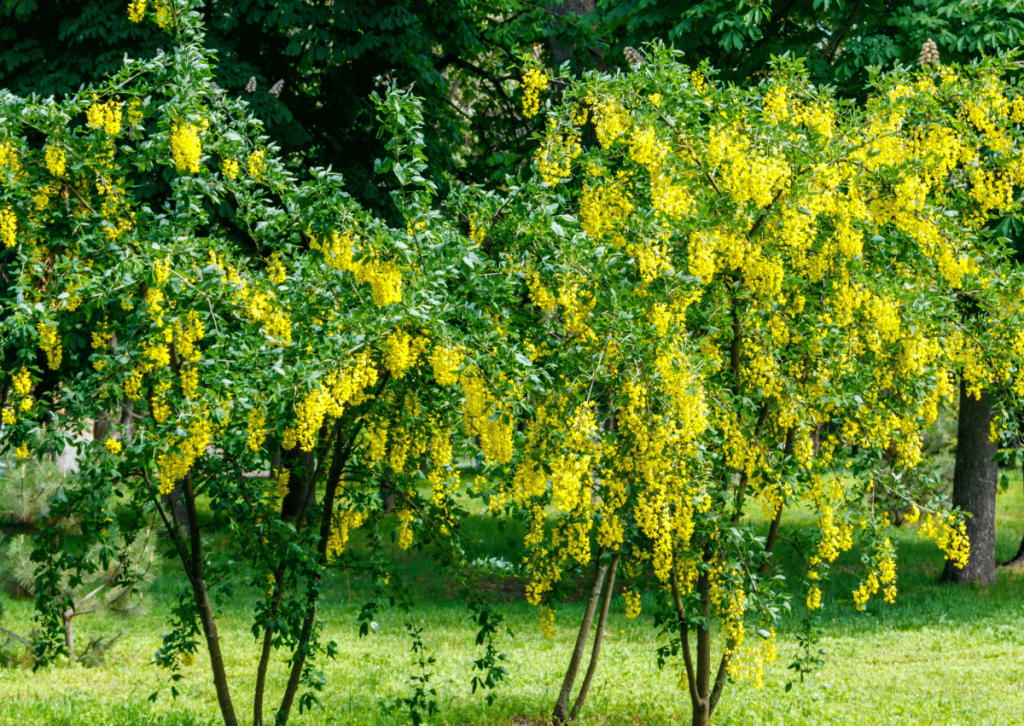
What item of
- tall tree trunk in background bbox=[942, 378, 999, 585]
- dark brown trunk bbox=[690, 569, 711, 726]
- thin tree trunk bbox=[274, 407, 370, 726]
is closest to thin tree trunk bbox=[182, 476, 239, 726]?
thin tree trunk bbox=[274, 407, 370, 726]

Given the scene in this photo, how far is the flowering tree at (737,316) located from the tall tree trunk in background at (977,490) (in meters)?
5.78

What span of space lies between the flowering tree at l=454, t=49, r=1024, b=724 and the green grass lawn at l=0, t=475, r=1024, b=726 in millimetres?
961

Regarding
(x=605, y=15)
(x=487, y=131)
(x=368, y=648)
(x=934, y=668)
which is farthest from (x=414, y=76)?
(x=934, y=668)

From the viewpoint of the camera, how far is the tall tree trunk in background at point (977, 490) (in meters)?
10.3

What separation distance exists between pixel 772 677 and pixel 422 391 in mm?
4425

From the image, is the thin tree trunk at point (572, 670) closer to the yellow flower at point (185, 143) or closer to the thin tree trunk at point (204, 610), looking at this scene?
the thin tree trunk at point (204, 610)

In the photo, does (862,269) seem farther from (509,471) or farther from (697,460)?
(509,471)

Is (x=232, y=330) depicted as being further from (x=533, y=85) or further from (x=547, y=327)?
(x=533, y=85)

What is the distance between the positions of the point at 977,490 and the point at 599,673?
17.0 ft

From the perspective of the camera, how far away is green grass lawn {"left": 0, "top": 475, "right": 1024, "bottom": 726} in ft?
20.5

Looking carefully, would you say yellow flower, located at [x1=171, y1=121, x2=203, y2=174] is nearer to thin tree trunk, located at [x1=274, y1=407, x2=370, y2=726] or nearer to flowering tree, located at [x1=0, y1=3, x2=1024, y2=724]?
flowering tree, located at [x1=0, y1=3, x2=1024, y2=724]

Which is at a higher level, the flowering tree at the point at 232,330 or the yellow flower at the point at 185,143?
the yellow flower at the point at 185,143

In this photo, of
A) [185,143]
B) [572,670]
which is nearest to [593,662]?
[572,670]

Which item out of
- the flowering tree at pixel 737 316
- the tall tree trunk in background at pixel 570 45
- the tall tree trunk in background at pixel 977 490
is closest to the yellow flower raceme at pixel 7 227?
A: the flowering tree at pixel 737 316
